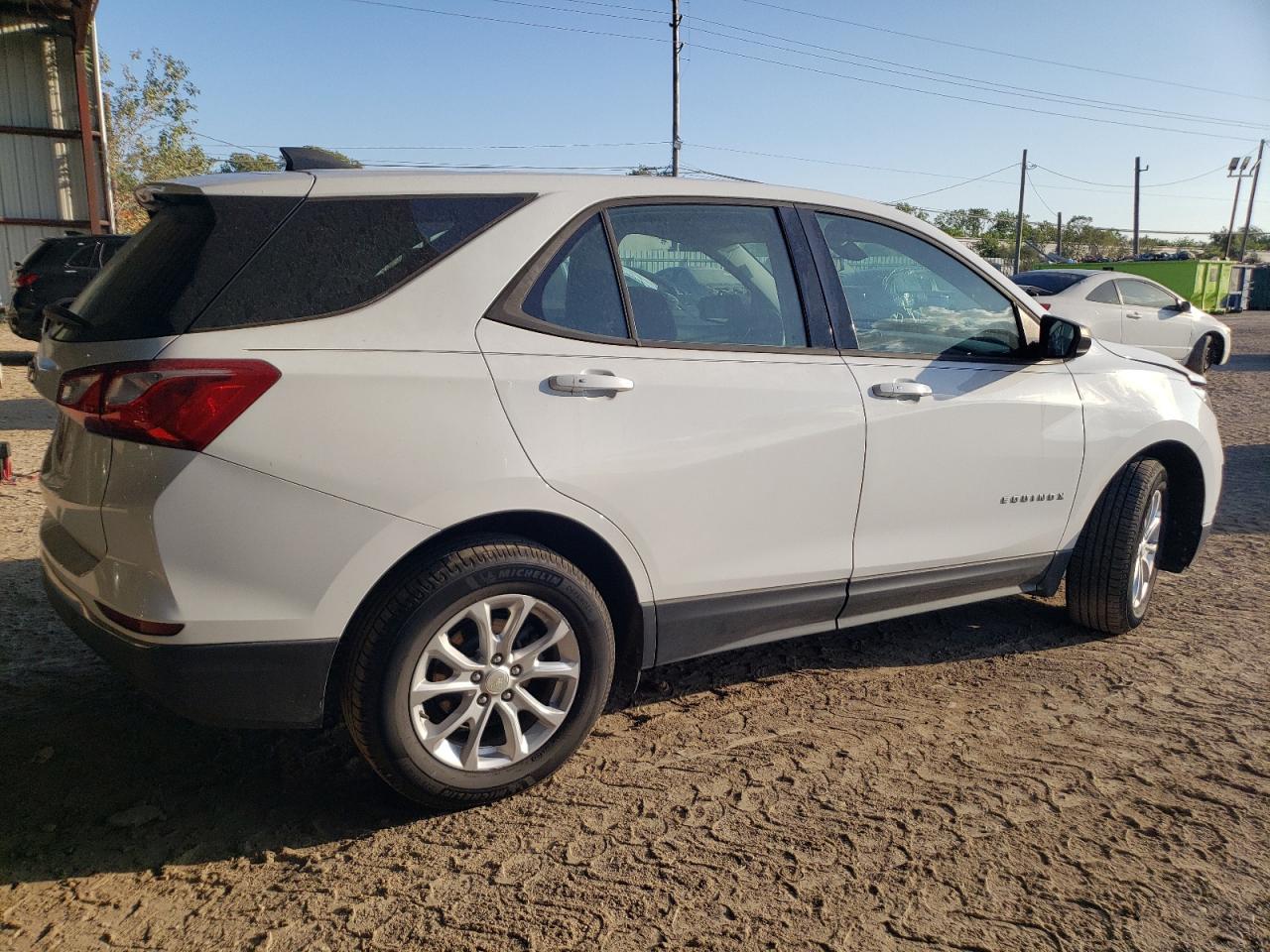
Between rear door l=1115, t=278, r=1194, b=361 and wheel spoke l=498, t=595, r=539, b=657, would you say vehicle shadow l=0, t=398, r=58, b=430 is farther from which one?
rear door l=1115, t=278, r=1194, b=361

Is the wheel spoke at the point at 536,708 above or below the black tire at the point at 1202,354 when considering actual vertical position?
below

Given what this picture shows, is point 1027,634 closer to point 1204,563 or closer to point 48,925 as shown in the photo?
point 1204,563

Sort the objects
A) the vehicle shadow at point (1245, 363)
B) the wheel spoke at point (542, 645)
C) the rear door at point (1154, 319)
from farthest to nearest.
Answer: the vehicle shadow at point (1245, 363) < the rear door at point (1154, 319) < the wheel spoke at point (542, 645)

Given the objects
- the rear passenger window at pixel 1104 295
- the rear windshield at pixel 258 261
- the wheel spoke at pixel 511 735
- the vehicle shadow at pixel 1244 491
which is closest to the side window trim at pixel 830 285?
the rear windshield at pixel 258 261

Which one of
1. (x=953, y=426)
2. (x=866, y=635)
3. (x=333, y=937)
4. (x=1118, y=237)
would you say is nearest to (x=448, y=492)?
(x=333, y=937)

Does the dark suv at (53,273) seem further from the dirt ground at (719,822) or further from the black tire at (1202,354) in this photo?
the black tire at (1202,354)

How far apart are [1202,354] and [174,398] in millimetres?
16512

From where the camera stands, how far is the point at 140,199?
10.1ft

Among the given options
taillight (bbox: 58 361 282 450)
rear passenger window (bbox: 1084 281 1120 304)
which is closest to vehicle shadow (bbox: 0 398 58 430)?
taillight (bbox: 58 361 282 450)

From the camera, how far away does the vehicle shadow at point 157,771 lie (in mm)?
2709

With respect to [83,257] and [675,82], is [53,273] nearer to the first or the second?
[83,257]

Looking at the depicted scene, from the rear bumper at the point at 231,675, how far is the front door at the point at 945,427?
6.22 ft

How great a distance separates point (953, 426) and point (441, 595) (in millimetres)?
2036

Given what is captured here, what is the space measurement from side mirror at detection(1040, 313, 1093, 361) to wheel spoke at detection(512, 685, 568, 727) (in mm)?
2416
